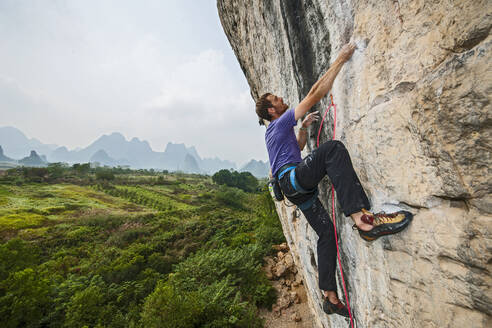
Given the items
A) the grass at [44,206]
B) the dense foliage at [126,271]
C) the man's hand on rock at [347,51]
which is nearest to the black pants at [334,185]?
the man's hand on rock at [347,51]

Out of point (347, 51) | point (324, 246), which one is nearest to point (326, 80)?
point (347, 51)

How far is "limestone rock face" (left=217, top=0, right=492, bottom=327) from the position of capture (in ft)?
4.10

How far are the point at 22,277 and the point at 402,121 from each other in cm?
1159

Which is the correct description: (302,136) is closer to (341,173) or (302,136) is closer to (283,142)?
(283,142)

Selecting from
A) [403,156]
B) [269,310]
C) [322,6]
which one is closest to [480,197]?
[403,156]

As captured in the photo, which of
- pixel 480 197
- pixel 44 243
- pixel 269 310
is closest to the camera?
pixel 480 197

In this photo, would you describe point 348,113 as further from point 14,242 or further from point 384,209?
point 14,242

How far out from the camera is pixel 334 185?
6.75ft

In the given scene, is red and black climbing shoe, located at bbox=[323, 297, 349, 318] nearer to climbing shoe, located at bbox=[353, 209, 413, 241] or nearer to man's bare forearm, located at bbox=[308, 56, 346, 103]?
climbing shoe, located at bbox=[353, 209, 413, 241]

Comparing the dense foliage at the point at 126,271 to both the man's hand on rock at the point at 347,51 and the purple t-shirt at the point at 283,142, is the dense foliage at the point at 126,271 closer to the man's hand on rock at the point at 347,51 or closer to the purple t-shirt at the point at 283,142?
the purple t-shirt at the point at 283,142

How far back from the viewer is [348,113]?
7.61ft

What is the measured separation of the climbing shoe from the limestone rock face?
89 mm

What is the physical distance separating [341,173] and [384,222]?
23.1 inches

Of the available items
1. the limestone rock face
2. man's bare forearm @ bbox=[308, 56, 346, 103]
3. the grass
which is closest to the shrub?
the limestone rock face
